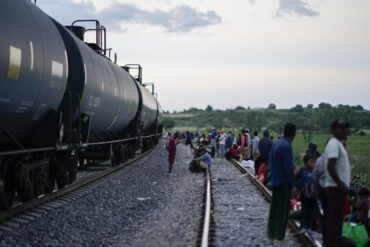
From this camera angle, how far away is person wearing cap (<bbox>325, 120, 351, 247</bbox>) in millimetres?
6602

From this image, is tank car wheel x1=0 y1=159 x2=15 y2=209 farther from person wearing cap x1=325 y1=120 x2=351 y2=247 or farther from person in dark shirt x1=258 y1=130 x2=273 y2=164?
person in dark shirt x1=258 y1=130 x2=273 y2=164

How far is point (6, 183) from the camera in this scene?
33.9ft

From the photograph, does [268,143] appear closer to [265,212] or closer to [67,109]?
[265,212]

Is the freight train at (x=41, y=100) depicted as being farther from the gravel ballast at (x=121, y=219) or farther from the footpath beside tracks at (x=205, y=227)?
the footpath beside tracks at (x=205, y=227)

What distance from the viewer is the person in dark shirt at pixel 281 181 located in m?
7.72

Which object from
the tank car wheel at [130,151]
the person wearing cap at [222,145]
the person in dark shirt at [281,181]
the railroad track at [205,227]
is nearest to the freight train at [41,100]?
the railroad track at [205,227]

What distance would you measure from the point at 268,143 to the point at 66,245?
323 inches

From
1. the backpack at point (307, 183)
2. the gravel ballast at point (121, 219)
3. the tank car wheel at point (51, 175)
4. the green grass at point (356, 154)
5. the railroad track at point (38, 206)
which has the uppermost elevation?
the backpack at point (307, 183)

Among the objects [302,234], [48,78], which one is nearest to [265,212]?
[302,234]

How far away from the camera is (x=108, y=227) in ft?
30.8

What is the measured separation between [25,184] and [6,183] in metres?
0.35

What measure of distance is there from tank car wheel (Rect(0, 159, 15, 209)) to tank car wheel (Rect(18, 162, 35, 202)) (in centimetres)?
18

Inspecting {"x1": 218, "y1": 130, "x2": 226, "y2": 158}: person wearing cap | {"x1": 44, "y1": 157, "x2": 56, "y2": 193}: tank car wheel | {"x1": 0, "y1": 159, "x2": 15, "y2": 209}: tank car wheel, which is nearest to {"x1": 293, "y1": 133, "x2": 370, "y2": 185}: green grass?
{"x1": 218, "y1": 130, "x2": 226, "y2": 158}: person wearing cap

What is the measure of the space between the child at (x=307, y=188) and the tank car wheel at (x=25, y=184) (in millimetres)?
5192
